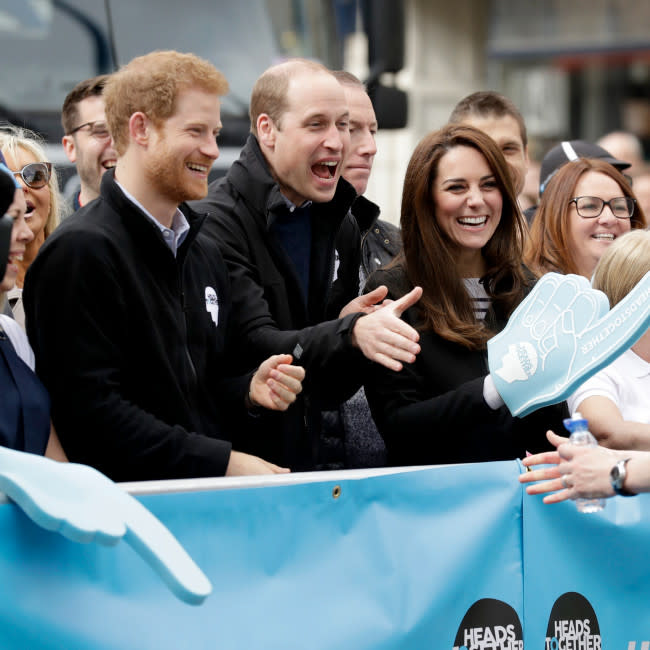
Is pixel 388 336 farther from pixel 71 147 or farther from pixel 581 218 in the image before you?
pixel 71 147

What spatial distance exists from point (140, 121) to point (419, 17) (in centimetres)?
1297

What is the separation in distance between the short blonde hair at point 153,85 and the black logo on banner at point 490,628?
1.50 meters

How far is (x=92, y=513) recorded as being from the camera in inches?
85.2

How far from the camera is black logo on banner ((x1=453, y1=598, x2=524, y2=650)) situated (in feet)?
9.04

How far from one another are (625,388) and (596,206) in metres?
1.25

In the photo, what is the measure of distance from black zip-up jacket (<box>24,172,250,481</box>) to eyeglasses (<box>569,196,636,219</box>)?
1.96 meters

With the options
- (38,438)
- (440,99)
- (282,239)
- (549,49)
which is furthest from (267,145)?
(549,49)

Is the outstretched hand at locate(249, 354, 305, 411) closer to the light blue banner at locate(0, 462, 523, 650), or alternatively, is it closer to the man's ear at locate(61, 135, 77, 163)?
the light blue banner at locate(0, 462, 523, 650)

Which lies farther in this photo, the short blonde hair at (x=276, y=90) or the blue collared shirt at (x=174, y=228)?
the short blonde hair at (x=276, y=90)

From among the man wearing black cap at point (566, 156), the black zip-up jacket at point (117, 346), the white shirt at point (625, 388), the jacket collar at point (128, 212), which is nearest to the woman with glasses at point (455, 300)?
the white shirt at point (625, 388)

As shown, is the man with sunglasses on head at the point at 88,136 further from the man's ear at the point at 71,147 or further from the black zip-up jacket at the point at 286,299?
the black zip-up jacket at the point at 286,299

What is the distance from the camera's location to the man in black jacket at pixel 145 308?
9.49 feet

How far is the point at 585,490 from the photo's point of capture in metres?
2.75

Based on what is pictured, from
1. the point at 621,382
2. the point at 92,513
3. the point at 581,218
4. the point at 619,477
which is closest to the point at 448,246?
the point at 621,382
